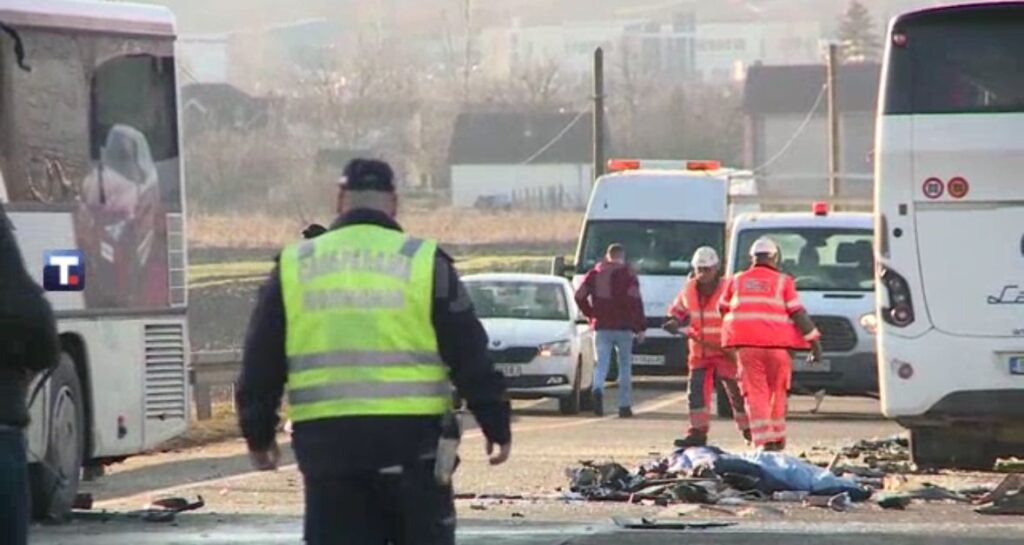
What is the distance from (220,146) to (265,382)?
261ft

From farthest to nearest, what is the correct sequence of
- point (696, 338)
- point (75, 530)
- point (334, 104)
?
1. point (334, 104)
2. point (696, 338)
3. point (75, 530)

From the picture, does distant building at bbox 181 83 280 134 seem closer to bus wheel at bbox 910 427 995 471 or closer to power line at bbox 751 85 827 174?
power line at bbox 751 85 827 174

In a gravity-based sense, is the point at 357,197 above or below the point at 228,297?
above

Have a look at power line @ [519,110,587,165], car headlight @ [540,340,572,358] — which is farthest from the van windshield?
power line @ [519,110,587,165]

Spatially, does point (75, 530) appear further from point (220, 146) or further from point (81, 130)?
point (220, 146)

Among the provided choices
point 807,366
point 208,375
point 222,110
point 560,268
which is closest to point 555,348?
point 807,366

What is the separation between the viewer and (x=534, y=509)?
1453cm

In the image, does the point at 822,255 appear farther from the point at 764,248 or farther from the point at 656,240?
the point at 764,248

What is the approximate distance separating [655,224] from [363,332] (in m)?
24.1

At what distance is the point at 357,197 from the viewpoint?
8047mm

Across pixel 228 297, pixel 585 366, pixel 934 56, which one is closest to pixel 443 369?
pixel 934 56

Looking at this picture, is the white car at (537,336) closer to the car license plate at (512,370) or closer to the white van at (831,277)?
the car license plate at (512,370)

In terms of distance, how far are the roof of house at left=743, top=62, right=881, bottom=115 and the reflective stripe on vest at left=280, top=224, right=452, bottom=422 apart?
11336 cm

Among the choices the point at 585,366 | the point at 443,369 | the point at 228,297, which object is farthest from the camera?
the point at 228,297
